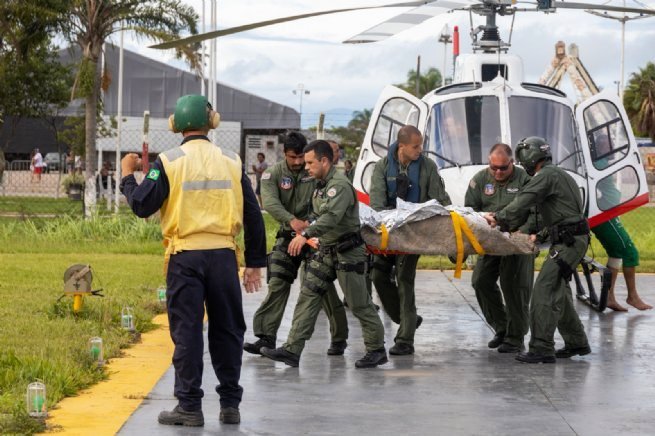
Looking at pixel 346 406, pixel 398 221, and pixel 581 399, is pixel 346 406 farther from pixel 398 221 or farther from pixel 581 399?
pixel 398 221

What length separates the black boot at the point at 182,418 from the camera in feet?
24.1

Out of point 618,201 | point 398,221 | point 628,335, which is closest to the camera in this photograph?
point 398,221

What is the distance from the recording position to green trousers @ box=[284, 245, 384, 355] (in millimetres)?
9664

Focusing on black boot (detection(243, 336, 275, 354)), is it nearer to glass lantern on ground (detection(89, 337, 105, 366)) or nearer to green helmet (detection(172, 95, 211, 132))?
glass lantern on ground (detection(89, 337, 105, 366))

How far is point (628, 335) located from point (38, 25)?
1974 cm

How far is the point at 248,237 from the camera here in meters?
7.72

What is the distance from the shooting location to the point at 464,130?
1452 cm

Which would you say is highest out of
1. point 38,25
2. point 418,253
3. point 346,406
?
point 38,25

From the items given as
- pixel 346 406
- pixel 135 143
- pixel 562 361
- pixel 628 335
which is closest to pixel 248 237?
pixel 346 406

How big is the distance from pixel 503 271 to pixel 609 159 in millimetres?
4168

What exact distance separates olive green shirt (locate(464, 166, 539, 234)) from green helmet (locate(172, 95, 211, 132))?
13.4ft

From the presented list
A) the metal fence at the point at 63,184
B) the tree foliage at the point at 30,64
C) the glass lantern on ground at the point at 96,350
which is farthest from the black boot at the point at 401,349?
the tree foliage at the point at 30,64

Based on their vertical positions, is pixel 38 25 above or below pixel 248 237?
above

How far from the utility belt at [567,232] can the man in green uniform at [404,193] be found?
1.02m
